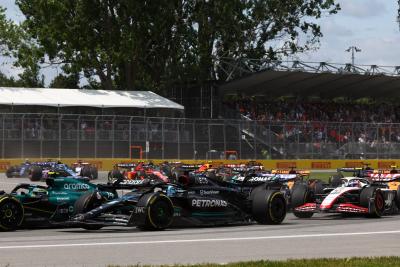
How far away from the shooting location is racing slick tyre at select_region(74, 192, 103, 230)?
51.0ft

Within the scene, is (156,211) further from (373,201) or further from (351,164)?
(351,164)

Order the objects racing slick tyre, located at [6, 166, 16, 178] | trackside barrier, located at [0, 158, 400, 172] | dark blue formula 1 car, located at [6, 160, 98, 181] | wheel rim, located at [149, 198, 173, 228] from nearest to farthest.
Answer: wheel rim, located at [149, 198, 173, 228], dark blue formula 1 car, located at [6, 160, 98, 181], racing slick tyre, located at [6, 166, 16, 178], trackside barrier, located at [0, 158, 400, 172]

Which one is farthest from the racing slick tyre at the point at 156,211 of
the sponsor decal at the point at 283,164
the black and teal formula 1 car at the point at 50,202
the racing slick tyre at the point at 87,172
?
the sponsor decal at the point at 283,164

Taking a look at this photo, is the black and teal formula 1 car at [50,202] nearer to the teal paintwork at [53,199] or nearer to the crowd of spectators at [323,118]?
the teal paintwork at [53,199]

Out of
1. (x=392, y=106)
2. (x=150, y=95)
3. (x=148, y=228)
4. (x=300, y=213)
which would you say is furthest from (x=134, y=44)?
(x=148, y=228)

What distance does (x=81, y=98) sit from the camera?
166 feet

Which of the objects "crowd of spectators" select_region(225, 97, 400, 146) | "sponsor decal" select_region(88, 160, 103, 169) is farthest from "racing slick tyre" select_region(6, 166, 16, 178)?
"crowd of spectators" select_region(225, 97, 400, 146)

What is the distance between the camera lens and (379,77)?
191ft

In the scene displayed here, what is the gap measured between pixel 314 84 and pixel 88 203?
143ft

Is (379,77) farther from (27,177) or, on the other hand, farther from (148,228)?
(148,228)

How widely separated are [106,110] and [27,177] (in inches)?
596

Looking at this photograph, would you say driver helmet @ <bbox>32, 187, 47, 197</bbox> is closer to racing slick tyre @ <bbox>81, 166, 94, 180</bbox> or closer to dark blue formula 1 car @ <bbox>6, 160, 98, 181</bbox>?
dark blue formula 1 car @ <bbox>6, 160, 98, 181</bbox>

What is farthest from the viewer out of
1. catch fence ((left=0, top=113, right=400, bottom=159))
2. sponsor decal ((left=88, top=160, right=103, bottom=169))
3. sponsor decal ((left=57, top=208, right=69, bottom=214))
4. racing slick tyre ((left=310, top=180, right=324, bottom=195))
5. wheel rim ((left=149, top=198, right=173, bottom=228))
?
sponsor decal ((left=88, top=160, right=103, bottom=169))

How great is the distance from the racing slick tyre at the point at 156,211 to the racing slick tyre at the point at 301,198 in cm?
437
